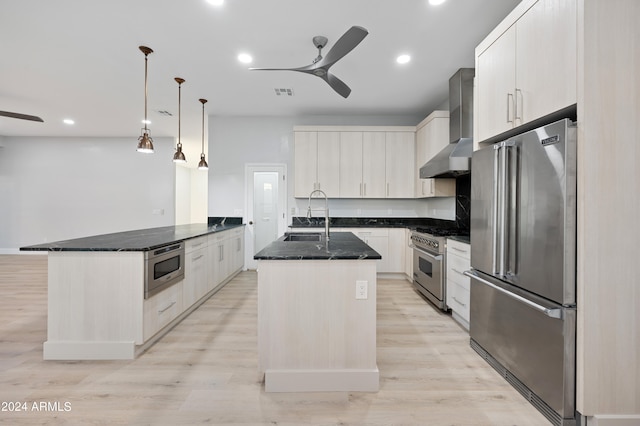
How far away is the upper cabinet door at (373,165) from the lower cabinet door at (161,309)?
3386 millimetres

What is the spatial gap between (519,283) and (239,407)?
76.6 inches

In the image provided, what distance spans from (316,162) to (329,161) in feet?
0.76

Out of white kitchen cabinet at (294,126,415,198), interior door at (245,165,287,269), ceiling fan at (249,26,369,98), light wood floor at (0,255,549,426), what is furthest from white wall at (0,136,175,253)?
ceiling fan at (249,26,369,98)

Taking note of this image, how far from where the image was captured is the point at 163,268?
263 cm

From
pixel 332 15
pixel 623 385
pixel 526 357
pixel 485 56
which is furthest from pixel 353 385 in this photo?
pixel 332 15

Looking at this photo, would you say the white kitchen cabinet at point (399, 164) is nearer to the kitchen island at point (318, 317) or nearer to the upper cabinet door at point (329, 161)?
the upper cabinet door at point (329, 161)

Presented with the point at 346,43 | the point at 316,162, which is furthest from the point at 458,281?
the point at 316,162

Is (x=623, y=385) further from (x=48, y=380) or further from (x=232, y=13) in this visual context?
(x=232, y=13)

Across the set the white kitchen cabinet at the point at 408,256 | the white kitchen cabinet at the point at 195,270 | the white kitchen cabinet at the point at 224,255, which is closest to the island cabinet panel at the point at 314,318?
the white kitchen cabinet at the point at 195,270

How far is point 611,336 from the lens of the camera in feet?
4.91

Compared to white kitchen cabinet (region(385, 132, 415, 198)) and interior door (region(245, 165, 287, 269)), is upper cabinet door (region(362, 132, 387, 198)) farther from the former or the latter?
interior door (region(245, 165, 287, 269))

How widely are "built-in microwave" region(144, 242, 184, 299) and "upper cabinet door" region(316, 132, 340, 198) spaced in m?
2.79

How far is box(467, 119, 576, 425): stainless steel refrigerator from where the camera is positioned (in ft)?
5.07

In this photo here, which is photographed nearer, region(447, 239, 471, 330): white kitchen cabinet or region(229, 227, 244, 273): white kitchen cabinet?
region(447, 239, 471, 330): white kitchen cabinet
